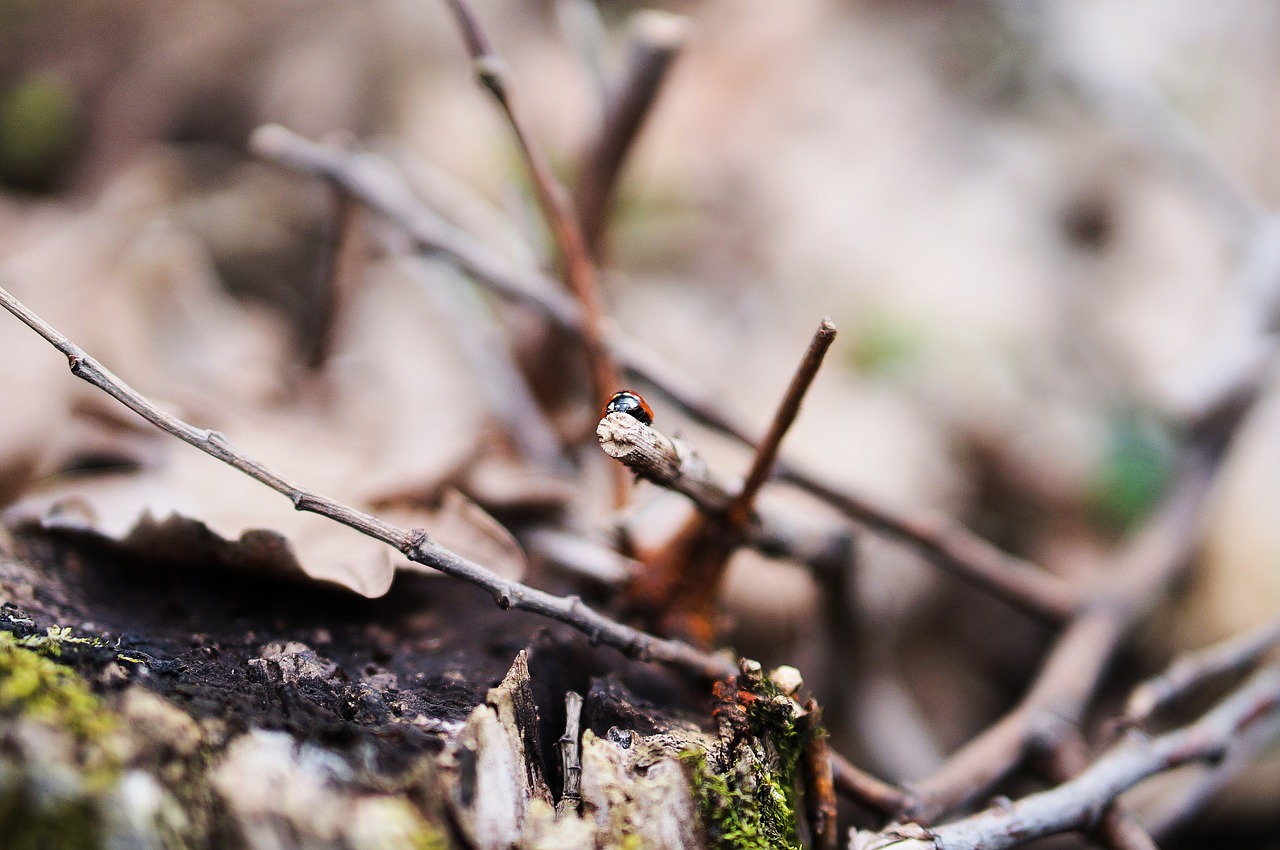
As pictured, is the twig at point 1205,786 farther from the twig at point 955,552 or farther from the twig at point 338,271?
the twig at point 338,271

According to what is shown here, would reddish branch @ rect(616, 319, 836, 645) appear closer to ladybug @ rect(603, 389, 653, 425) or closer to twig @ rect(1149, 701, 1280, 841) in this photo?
ladybug @ rect(603, 389, 653, 425)

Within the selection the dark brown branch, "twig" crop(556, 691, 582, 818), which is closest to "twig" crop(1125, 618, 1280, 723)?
the dark brown branch

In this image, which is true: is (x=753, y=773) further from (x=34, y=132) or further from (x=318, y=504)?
(x=34, y=132)

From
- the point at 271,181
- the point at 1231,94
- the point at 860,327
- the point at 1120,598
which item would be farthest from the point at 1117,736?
the point at 1231,94

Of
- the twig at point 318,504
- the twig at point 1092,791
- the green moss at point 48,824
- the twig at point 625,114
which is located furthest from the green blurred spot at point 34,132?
the twig at point 1092,791

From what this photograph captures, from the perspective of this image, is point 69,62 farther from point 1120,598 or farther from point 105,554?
point 1120,598
